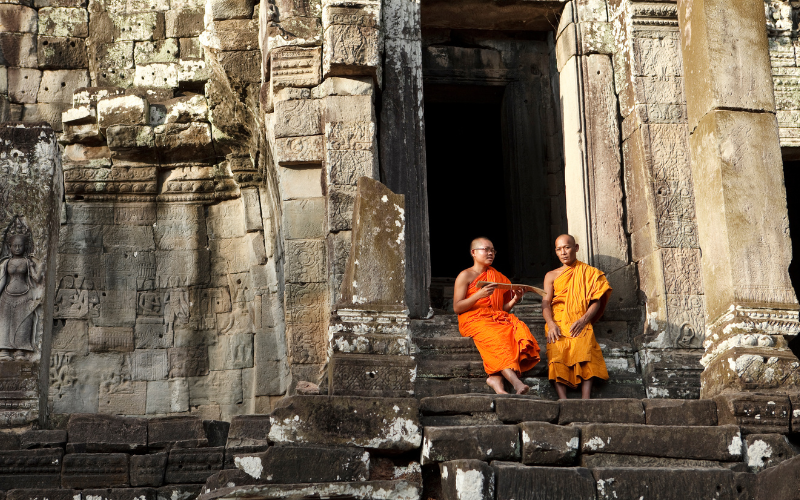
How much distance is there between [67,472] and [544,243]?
228 inches

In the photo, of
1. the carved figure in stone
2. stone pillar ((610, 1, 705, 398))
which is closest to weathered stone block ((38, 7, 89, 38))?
the carved figure in stone

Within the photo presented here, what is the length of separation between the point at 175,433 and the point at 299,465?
1849 millimetres

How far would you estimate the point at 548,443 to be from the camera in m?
5.96

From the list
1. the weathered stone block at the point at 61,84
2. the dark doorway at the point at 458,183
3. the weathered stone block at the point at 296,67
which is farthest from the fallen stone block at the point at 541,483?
the dark doorway at the point at 458,183

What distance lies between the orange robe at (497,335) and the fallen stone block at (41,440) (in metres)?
2.96

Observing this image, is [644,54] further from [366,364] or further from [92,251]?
[92,251]

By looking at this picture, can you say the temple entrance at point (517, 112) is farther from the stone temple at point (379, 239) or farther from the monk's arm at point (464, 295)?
the monk's arm at point (464, 295)

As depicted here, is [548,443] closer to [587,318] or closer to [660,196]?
[587,318]

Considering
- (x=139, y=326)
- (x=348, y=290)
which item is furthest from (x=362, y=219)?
(x=139, y=326)

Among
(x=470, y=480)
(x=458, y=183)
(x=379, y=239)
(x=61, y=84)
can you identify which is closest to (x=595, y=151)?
(x=379, y=239)

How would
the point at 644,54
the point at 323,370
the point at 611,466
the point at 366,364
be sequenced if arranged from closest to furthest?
the point at 611,466 → the point at 366,364 → the point at 323,370 → the point at 644,54

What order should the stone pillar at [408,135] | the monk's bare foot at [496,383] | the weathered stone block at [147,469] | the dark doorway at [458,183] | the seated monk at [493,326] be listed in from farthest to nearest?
the dark doorway at [458,183] < the stone pillar at [408,135] < the seated monk at [493,326] < the monk's bare foot at [496,383] < the weathered stone block at [147,469]

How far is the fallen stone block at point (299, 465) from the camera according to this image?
18.9ft

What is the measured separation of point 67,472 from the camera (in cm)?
695
